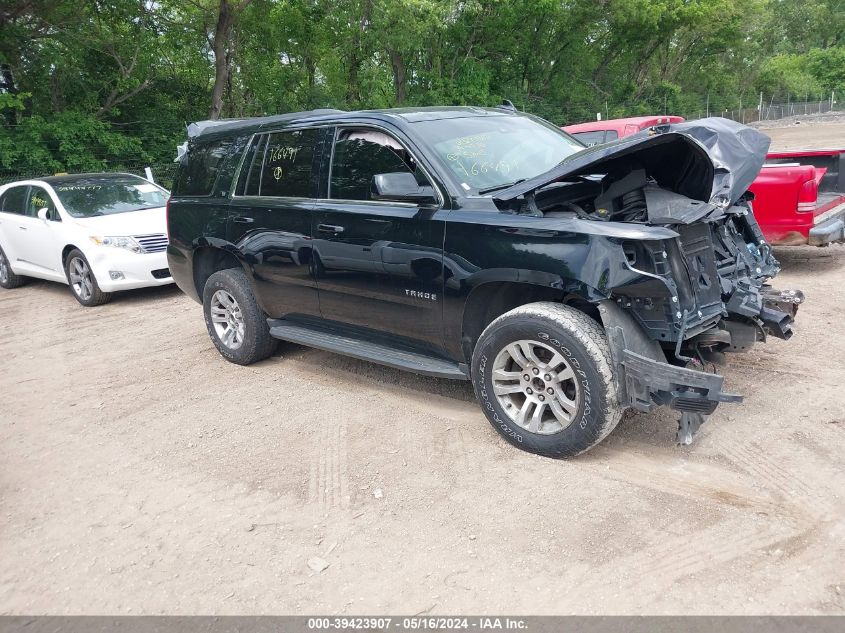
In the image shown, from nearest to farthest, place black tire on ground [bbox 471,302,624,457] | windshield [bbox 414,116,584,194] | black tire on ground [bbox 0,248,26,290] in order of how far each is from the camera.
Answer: black tire on ground [bbox 471,302,624,457] < windshield [bbox 414,116,584,194] < black tire on ground [bbox 0,248,26,290]

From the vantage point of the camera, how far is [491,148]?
4672mm

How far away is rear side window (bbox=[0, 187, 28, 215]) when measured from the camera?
32.0 feet

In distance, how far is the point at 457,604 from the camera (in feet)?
9.57

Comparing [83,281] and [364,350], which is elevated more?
[364,350]

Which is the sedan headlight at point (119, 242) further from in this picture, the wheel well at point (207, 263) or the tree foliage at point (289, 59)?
the tree foliage at point (289, 59)

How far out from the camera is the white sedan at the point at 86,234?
858 cm

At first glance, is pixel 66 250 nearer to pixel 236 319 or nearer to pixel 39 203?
pixel 39 203

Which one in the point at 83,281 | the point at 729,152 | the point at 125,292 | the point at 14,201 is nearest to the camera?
the point at 729,152

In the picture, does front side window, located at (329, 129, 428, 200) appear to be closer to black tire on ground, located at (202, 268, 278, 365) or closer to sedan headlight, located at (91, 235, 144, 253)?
black tire on ground, located at (202, 268, 278, 365)

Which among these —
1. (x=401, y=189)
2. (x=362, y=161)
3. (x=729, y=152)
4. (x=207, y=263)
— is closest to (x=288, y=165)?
(x=362, y=161)

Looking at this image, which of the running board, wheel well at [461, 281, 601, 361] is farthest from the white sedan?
wheel well at [461, 281, 601, 361]

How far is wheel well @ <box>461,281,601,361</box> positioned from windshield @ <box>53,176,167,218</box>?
6.74m

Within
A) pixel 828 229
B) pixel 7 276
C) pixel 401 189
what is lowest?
pixel 7 276

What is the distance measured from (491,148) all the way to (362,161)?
881 mm
